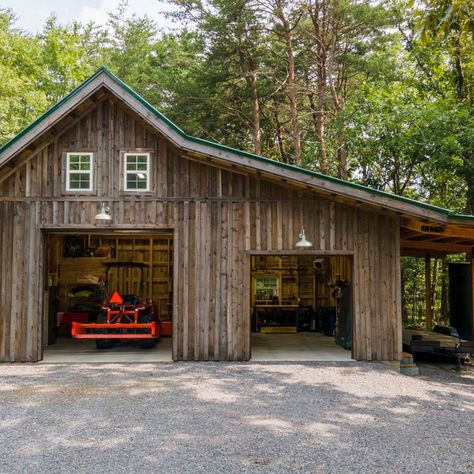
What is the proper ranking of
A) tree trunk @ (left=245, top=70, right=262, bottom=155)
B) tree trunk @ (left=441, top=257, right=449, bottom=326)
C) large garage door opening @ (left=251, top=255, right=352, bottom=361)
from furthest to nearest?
tree trunk @ (left=245, top=70, right=262, bottom=155), tree trunk @ (left=441, top=257, right=449, bottom=326), large garage door opening @ (left=251, top=255, right=352, bottom=361)

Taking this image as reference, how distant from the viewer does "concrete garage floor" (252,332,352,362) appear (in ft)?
34.8

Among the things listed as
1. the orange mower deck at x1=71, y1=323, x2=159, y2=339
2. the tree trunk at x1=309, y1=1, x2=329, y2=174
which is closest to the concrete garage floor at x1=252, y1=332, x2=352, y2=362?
the orange mower deck at x1=71, y1=323, x2=159, y2=339

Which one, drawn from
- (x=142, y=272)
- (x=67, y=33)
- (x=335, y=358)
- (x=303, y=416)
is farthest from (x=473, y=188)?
(x=67, y=33)

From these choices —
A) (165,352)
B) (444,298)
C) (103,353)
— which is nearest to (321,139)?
(444,298)

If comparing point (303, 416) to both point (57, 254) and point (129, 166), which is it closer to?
point (129, 166)

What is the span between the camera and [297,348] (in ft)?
39.9

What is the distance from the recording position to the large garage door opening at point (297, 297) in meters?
14.6

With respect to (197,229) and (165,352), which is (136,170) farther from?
(165,352)

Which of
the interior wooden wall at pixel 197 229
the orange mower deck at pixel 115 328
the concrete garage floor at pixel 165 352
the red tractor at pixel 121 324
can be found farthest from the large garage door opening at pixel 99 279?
the interior wooden wall at pixel 197 229

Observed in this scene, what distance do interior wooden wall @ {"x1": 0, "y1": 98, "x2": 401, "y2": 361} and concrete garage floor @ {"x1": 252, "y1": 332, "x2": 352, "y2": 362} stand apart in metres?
0.84

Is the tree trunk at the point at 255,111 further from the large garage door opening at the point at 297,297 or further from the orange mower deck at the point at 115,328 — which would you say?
the orange mower deck at the point at 115,328

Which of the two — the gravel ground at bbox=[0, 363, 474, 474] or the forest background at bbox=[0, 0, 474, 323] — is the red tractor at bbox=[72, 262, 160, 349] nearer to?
the gravel ground at bbox=[0, 363, 474, 474]

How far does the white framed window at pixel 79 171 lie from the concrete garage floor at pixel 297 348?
5091 millimetres

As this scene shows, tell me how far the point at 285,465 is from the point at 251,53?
63.0 ft
